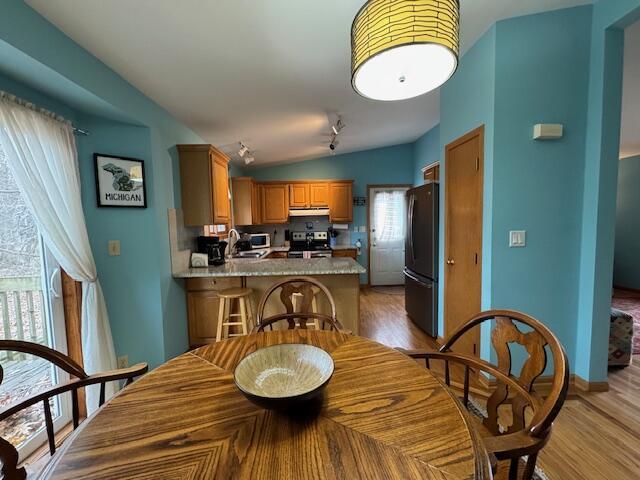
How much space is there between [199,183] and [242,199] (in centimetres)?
201

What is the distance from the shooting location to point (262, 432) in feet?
2.30

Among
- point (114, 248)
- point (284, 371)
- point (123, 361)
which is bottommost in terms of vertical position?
point (123, 361)

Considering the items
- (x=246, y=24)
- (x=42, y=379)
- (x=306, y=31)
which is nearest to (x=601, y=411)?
(x=306, y=31)

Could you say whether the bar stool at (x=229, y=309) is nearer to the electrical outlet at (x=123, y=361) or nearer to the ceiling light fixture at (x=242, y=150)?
the electrical outlet at (x=123, y=361)

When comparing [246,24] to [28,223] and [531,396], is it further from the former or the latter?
[531,396]

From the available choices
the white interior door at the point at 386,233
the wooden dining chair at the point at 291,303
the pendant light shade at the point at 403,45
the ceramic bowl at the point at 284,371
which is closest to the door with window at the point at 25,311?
the wooden dining chair at the point at 291,303

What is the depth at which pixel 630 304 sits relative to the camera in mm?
4164

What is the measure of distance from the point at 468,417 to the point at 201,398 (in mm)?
756

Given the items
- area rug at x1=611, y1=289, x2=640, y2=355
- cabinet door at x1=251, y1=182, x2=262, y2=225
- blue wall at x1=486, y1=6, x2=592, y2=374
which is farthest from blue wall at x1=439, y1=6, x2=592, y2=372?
cabinet door at x1=251, y1=182, x2=262, y2=225

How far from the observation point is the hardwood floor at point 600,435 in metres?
1.42

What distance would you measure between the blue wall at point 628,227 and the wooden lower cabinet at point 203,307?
261 inches

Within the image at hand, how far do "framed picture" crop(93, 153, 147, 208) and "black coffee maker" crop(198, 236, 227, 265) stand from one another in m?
0.92

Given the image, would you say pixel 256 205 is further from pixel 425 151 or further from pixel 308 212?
pixel 425 151

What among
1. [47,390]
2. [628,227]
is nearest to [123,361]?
[47,390]
